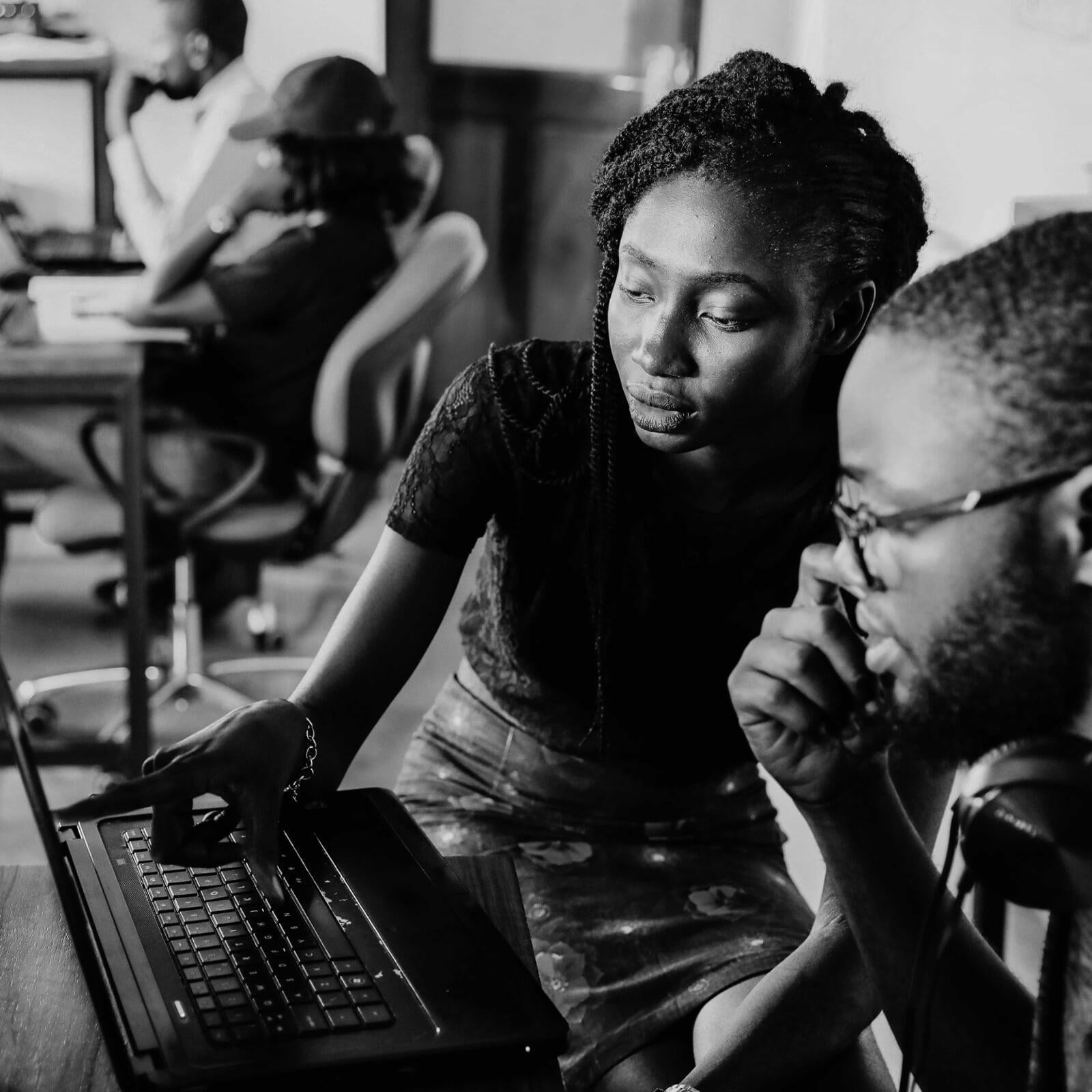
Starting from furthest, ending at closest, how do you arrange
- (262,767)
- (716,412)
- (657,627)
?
(657,627)
(716,412)
(262,767)

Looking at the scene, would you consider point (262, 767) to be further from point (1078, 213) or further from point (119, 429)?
point (119, 429)

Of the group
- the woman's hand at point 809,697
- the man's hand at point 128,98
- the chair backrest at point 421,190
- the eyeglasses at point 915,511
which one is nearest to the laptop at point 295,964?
the woman's hand at point 809,697

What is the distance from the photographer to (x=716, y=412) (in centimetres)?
111

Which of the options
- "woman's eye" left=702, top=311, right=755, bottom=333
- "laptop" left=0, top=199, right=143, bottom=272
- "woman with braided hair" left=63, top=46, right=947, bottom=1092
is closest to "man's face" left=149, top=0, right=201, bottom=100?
"laptop" left=0, top=199, right=143, bottom=272

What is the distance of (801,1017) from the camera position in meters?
0.99

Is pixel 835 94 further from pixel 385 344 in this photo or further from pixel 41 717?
pixel 41 717

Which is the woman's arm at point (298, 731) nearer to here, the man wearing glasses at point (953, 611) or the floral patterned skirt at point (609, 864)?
the floral patterned skirt at point (609, 864)

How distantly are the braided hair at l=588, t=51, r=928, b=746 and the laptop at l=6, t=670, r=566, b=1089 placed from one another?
465 millimetres

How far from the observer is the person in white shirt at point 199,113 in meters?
3.38

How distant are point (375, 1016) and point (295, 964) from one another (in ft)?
0.23

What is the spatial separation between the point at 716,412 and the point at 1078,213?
387 millimetres

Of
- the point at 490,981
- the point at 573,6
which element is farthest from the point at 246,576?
the point at 490,981

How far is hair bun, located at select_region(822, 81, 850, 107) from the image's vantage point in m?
1.15

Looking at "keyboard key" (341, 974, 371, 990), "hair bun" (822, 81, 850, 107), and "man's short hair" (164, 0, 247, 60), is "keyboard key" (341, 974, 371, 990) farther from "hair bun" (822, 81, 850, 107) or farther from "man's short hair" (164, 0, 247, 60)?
"man's short hair" (164, 0, 247, 60)
